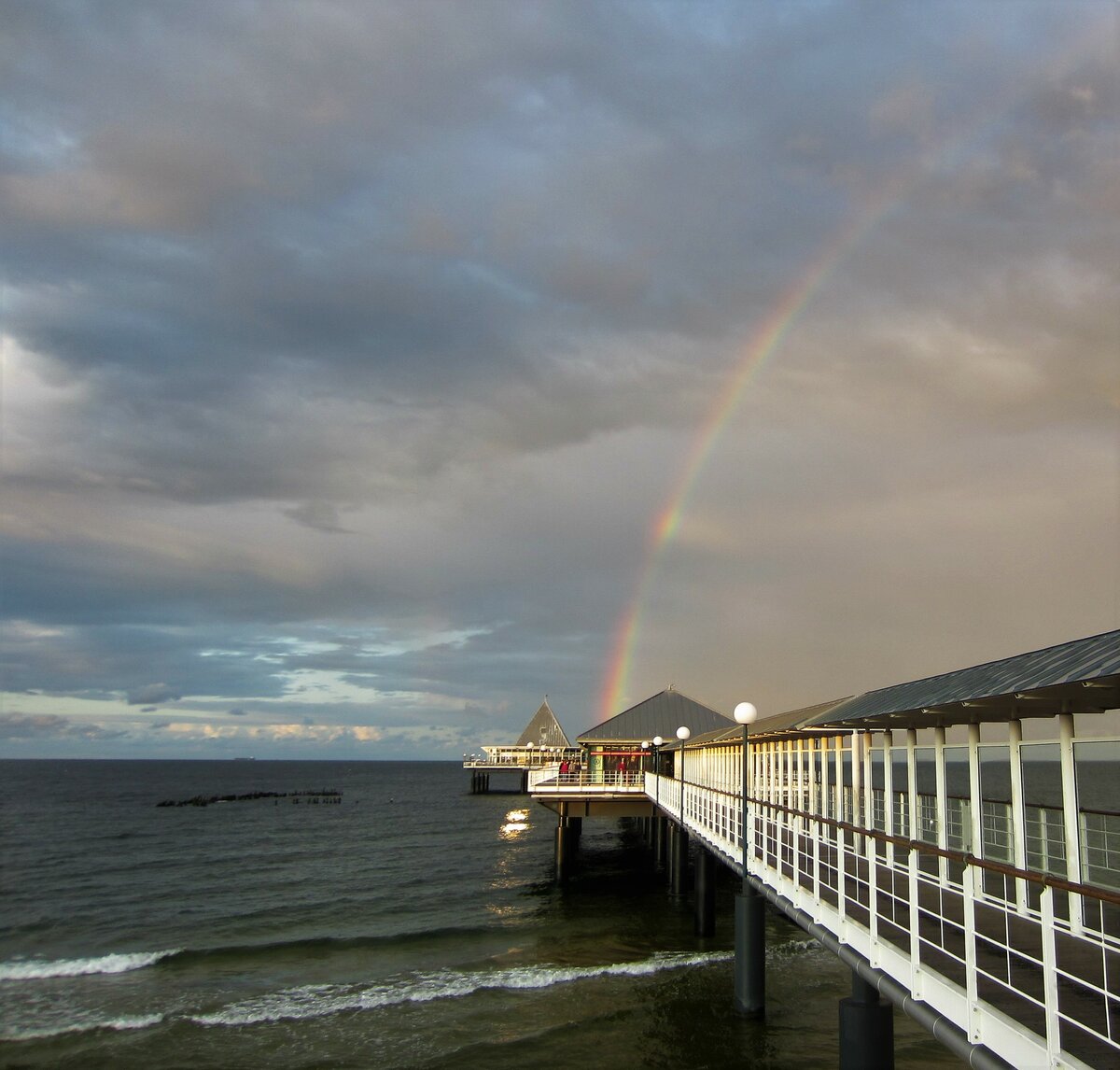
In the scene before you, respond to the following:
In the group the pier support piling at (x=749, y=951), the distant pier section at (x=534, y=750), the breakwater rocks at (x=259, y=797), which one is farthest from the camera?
the breakwater rocks at (x=259, y=797)

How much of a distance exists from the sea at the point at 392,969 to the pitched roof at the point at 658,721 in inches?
225

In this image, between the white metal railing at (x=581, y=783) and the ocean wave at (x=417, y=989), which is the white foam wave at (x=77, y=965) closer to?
the ocean wave at (x=417, y=989)

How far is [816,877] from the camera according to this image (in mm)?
9664

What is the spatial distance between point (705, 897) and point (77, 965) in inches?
643

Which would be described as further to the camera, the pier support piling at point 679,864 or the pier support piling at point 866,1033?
the pier support piling at point 679,864

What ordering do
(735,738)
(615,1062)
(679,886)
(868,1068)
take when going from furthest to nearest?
(679,886), (735,738), (615,1062), (868,1068)

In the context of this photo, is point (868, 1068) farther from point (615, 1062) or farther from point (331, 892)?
point (331, 892)

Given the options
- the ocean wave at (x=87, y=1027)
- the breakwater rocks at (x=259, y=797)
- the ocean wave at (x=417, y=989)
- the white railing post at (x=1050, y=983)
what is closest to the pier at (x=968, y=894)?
the white railing post at (x=1050, y=983)

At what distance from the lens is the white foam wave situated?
22.0 metres

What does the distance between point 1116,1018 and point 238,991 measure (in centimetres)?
1925

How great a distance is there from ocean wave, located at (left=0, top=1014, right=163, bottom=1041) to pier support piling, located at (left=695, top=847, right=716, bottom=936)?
40.9ft

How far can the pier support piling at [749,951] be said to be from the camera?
546 inches

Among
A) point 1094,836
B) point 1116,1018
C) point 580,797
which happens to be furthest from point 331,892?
point 1116,1018

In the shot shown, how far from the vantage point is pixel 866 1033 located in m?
9.12
